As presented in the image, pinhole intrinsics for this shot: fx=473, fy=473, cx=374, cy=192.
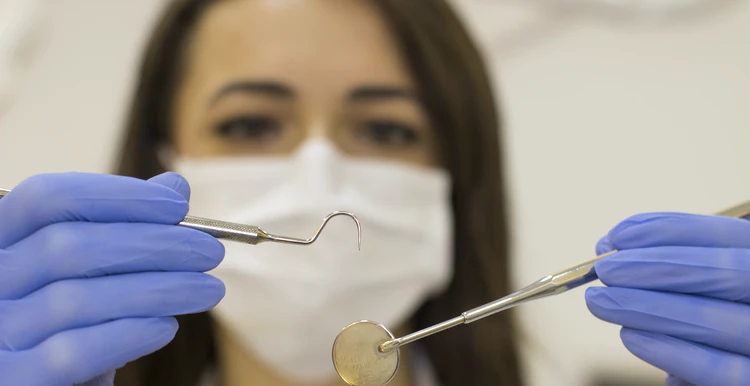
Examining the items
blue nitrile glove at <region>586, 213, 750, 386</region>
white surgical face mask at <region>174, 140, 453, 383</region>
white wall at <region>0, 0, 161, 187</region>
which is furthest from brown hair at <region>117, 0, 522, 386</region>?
blue nitrile glove at <region>586, 213, 750, 386</region>

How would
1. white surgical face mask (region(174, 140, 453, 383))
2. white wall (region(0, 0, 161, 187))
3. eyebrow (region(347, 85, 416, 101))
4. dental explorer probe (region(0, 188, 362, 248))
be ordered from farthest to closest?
white wall (region(0, 0, 161, 187)) < eyebrow (region(347, 85, 416, 101)) < white surgical face mask (region(174, 140, 453, 383)) < dental explorer probe (region(0, 188, 362, 248))

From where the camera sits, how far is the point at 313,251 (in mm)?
833

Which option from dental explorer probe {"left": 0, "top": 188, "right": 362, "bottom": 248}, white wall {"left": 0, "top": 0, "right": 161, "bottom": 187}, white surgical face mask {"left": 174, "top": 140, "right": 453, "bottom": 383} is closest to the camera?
dental explorer probe {"left": 0, "top": 188, "right": 362, "bottom": 248}

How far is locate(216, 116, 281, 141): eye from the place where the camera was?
96 cm

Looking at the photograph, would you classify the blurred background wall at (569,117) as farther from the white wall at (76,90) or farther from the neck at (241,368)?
the neck at (241,368)

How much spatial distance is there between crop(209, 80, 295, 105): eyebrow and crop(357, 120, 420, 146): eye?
17cm

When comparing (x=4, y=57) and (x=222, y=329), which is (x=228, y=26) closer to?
(x=4, y=57)

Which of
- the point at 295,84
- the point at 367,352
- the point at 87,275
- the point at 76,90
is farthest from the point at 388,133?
the point at 76,90

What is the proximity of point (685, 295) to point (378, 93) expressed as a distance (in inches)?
24.5

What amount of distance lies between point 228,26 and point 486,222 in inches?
28.3

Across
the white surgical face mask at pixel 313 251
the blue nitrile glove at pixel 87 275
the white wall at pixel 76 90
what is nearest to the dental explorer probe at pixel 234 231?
the blue nitrile glove at pixel 87 275

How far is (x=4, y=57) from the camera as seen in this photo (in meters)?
1.07

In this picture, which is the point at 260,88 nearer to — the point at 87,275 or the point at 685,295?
the point at 87,275

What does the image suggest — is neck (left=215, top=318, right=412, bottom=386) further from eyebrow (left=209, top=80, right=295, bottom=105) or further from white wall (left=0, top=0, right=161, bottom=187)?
white wall (left=0, top=0, right=161, bottom=187)
